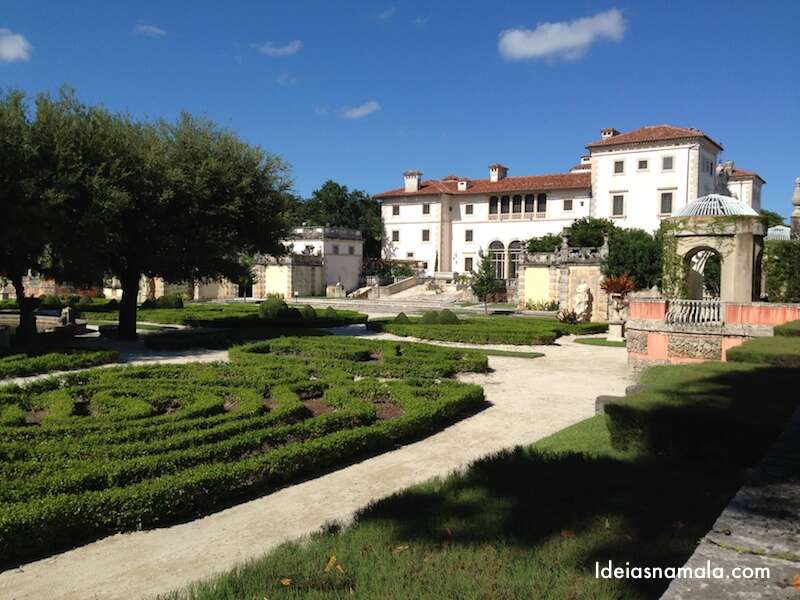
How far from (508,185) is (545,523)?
2354 inches

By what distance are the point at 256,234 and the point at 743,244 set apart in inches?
656

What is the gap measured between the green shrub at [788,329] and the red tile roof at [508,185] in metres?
44.1

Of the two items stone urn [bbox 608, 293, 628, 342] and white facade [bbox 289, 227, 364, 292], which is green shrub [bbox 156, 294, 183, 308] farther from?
stone urn [bbox 608, 293, 628, 342]

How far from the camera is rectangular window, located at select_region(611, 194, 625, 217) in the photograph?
54656 millimetres

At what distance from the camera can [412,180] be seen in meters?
69.0

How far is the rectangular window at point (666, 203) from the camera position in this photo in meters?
52.8

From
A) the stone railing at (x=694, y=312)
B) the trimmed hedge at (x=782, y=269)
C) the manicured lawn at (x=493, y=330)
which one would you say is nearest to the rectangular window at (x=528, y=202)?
the manicured lawn at (x=493, y=330)

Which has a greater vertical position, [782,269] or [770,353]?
[782,269]

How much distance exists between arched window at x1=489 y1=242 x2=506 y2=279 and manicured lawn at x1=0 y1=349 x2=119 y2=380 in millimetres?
48216

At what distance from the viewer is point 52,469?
7.52 m

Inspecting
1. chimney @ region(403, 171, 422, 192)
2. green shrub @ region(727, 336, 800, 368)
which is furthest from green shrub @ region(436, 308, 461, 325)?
chimney @ region(403, 171, 422, 192)

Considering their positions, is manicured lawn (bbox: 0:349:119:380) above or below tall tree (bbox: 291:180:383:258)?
below

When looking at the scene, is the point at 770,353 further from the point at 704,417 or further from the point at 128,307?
the point at 128,307

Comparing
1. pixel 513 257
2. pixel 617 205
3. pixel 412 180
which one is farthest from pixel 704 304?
pixel 412 180
